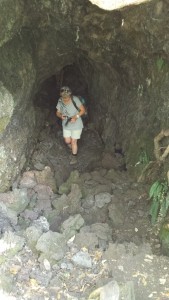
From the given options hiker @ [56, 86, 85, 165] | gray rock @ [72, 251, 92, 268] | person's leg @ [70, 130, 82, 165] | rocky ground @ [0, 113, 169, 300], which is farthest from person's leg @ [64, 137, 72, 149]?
gray rock @ [72, 251, 92, 268]

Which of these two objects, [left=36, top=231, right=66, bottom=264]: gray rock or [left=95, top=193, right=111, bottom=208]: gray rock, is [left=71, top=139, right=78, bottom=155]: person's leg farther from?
[left=36, top=231, right=66, bottom=264]: gray rock

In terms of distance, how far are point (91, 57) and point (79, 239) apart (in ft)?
14.9

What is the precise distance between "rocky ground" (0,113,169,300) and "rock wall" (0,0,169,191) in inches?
29.1

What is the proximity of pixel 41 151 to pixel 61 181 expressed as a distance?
54.3 inches

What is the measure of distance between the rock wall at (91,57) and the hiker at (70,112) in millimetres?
799

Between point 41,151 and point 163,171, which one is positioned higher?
point 163,171

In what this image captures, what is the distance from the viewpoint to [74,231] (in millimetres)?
6410

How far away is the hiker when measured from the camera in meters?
7.97

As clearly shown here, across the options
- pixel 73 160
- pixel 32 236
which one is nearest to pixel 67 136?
pixel 73 160

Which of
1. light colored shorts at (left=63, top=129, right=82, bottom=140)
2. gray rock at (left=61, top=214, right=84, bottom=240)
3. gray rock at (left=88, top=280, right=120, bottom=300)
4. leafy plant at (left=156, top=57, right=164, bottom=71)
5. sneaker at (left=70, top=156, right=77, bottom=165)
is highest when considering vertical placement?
leafy plant at (left=156, top=57, right=164, bottom=71)

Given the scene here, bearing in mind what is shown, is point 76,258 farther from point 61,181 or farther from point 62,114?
point 62,114

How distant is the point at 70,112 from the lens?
836cm

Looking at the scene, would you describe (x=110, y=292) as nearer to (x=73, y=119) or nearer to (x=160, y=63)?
(x=160, y=63)

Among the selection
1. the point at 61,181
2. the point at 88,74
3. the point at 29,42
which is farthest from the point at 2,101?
the point at 88,74
